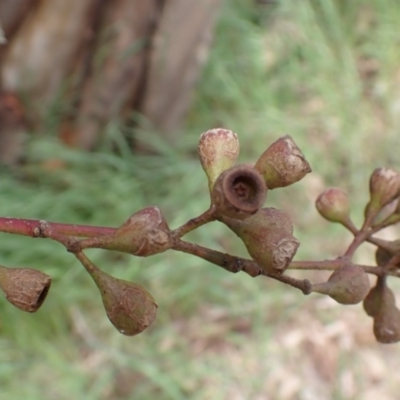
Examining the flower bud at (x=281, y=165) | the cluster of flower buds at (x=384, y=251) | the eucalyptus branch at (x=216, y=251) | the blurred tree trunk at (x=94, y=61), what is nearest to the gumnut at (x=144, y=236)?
the eucalyptus branch at (x=216, y=251)

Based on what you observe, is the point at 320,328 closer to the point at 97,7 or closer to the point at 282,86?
the point at 282,86

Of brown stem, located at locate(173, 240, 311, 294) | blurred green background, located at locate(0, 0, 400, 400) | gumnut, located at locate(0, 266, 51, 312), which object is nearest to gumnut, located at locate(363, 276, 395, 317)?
brown stem, located at locate(173, 240, 311, 294)

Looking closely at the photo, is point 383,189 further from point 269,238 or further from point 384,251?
point 269,238

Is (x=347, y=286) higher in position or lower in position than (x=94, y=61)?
lower

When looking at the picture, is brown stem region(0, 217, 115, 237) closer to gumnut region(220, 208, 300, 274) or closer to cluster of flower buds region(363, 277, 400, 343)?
gumnut region(220, 208, 300, 274)

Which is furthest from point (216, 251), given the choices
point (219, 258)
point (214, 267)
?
point (214, 267)

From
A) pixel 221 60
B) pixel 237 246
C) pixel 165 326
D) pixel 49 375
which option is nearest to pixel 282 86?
pixel 221 60

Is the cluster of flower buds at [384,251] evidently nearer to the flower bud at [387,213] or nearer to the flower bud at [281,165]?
the flower bud at [387,213]
